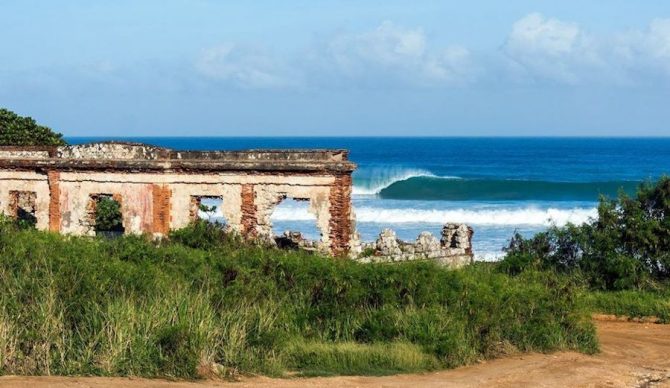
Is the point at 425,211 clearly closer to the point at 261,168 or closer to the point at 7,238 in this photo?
the point at 261,168

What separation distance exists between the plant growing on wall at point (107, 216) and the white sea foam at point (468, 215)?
617 inches

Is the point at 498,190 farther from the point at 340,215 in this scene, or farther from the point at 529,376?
the point at 529,376

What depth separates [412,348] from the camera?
1391 cm

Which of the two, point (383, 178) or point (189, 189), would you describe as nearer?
point (189, 189)

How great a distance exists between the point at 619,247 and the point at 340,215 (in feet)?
20.4

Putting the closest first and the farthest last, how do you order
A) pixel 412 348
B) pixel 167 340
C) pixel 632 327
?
pixel 167 340 < pixel 412 348 < pixel 632 327

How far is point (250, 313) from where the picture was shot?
13.9 metres

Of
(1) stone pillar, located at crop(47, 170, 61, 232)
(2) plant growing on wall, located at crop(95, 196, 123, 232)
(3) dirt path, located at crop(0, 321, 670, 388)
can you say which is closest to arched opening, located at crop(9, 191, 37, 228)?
(1) stone pillar, located at crop(47, 170, 61, 232)

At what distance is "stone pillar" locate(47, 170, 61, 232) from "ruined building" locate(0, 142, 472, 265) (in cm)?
3

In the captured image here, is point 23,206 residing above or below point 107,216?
above

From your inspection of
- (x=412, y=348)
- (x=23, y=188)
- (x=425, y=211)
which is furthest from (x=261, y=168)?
(x=425, y=211)

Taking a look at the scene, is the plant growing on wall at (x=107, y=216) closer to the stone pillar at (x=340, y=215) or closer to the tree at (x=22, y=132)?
the tree at (x=22, y=132)

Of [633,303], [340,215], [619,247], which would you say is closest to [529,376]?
[633,303]

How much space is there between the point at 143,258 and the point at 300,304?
2.88m
